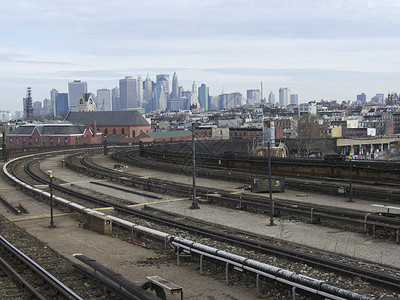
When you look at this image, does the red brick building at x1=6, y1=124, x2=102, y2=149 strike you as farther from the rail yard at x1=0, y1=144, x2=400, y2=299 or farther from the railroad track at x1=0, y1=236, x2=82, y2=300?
the railroad track at x1=0, y1=236, x2=82, y2=300

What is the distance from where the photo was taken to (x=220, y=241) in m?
18.7

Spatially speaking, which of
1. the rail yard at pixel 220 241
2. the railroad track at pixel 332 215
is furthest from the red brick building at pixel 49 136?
the railroad track at pixel 332 215

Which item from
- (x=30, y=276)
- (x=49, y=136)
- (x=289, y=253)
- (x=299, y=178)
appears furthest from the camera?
(x=49, y=136)

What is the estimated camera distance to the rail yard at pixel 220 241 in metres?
13.1

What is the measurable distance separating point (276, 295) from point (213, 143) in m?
73.3

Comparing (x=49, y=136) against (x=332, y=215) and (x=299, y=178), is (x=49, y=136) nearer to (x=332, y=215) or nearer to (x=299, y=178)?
(x=299, y=178)

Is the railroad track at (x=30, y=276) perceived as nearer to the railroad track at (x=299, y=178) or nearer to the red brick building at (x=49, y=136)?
the railroad track at (x=299, y=178)

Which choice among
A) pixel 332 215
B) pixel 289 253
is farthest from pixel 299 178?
pixel 289 253

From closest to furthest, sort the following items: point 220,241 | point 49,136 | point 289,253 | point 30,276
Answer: point 30,276, point 289,253, point 220,241, point 49,136

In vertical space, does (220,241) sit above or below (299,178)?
above

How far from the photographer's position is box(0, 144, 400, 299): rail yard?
13117 millimetres

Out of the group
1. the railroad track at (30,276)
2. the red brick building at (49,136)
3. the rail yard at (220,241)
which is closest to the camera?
the railroad track at (30,276)

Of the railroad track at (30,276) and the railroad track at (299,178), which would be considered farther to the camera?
the railroad track at (299,178)

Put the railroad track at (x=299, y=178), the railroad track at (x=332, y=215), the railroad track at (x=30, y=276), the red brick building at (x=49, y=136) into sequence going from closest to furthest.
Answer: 1. the railroad track at (x=30, y=276)
2. the railroad track at (x=332, y=215)
3. the railroad track at (x=299, y=178)
4. the red brick building at (x=49, y=136)
